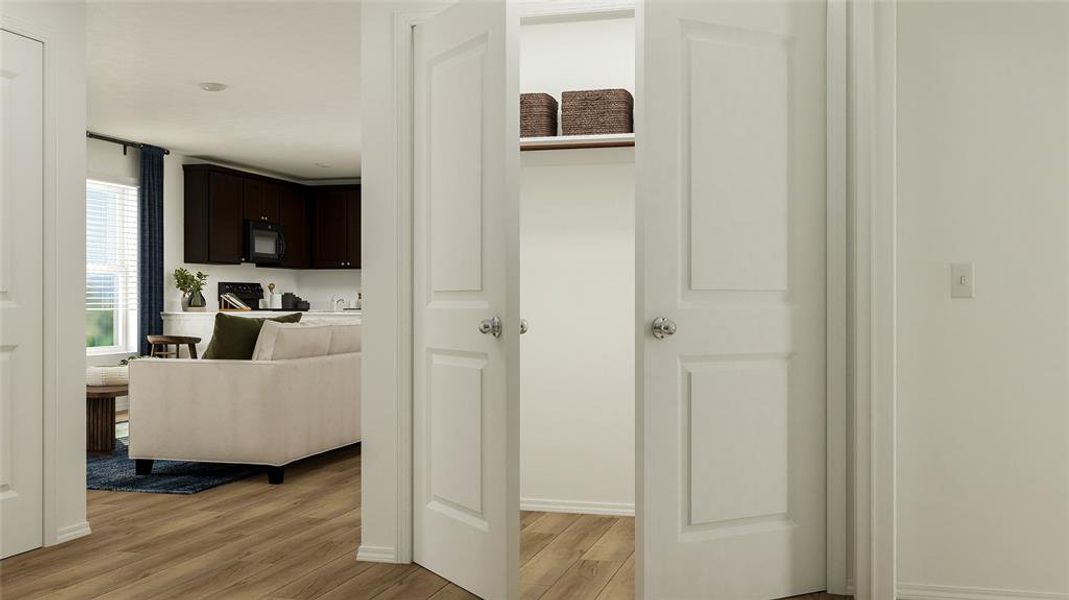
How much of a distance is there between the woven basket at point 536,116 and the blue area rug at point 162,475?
257 cm

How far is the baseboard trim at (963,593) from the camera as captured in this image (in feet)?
8.93

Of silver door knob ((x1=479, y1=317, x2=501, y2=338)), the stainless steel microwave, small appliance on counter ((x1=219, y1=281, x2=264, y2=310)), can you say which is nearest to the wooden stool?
small appliance on counter ((x1=219, y1=281, x2=264, y2=310))

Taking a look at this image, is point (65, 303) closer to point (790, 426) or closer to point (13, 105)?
point (13, 105)

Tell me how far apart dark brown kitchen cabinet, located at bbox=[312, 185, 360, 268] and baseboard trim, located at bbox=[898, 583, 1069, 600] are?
8.36m

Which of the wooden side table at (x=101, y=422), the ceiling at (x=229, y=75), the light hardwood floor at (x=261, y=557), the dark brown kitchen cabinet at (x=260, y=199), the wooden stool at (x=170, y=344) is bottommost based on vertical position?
the light hardwood floor at (x=261, y=557)

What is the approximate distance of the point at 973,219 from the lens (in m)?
2.74

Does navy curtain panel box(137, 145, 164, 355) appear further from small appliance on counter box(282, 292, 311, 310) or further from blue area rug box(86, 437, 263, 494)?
blue area rug box(86, 437, 263, 494)

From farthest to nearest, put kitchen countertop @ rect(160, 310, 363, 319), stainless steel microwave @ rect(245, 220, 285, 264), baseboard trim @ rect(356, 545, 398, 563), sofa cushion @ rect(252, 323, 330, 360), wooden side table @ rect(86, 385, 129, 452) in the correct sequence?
stainless steel microwave @ rect(245, 220, 285, 264), kitchen countertop @ rect(160, 310, 363, 319), wooden side table @ rect(86, 385, 129, 452), sofa cushion @ rect(252, 323, 330, 360), baseboard trim @ rect(356, 545, 398, 563)

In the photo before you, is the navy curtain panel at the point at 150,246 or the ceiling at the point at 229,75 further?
the navy curtain panel at the point at 150,246

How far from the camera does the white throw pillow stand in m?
5.37

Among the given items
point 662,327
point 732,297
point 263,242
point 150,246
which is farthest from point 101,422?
point 732,297

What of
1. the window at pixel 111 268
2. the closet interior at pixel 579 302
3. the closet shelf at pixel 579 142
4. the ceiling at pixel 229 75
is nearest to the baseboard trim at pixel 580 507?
the closet interior at pixel 579 302

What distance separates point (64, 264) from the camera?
11.7 ft

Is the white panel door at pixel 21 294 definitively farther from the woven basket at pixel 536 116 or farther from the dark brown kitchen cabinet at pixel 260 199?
the dark brown kitchen cabinet at pixel 260 199
